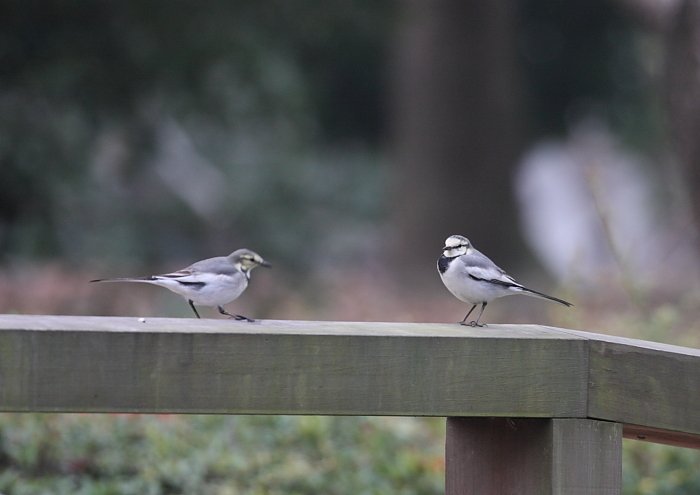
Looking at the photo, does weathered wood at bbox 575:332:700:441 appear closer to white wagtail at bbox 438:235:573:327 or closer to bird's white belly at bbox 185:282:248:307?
→ white wagtail at bbox 438:235:573:327

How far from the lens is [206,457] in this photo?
5.27 meters

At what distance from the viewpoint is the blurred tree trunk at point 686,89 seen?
7535mm

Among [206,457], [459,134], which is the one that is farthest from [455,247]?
[459,134]

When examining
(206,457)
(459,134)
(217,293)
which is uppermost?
(459,134)

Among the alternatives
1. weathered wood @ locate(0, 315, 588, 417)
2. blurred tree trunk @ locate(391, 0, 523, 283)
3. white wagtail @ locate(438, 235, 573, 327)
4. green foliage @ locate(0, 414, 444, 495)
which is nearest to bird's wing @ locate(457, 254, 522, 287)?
white wagtail @ locate(438, 235, 573, 327)

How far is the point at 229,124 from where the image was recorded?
45.9ft

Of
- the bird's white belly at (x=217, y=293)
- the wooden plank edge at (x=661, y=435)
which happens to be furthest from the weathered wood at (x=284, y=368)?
the bird's white belly at (x=217, y=293)

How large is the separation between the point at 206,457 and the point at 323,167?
19.2m

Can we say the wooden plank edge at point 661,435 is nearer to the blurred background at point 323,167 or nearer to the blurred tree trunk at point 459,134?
the blurred background at point 323,167

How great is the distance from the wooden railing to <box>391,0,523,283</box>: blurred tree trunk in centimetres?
1543

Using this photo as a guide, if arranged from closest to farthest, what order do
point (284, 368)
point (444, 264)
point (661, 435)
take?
1. point (284, 368)
2. point (661, 435)
3. point (444, 264)

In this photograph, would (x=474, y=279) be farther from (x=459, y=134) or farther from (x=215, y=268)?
(x=459, y=134)

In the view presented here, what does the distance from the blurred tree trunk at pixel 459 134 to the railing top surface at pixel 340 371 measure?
50.7 feet

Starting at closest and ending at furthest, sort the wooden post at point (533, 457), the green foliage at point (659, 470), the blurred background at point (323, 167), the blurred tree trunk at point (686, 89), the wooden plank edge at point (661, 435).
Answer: the wooden post at point (533, 457) < the wooden plank edge at point (661, 435) < the green foliage at point (659, 470) < the blurred background at point (323, 167) < the blurred tree trunk at point (686, 89)
